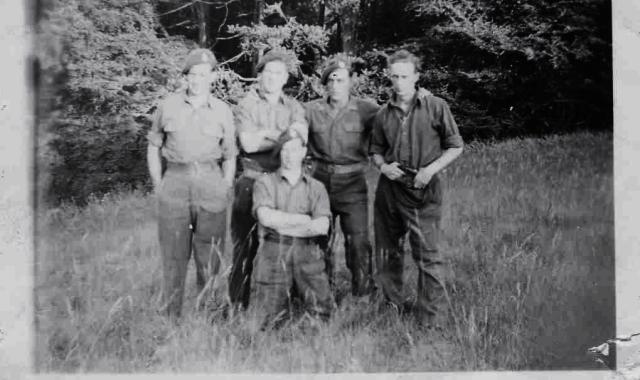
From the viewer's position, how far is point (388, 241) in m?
3.10

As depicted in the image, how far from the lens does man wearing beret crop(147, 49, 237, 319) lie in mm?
2994

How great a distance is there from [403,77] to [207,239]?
4.62 feet

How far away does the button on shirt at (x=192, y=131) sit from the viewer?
299 cm

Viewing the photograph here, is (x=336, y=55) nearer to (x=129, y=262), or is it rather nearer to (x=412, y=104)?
(x=412, y=104)

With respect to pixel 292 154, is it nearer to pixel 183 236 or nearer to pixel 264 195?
pixel 264 195

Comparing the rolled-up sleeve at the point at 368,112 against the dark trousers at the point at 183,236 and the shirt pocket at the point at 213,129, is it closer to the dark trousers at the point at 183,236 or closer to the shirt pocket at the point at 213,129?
the shirt pocket at the point at 213,129

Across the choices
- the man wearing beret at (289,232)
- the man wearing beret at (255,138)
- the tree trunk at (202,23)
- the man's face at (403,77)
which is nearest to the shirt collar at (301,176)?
the man wearing beret at (289,232)

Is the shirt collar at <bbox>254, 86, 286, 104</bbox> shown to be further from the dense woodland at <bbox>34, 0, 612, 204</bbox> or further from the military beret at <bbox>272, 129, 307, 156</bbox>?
the military beret at <bbox>272, 129, 307, 156</bbox>

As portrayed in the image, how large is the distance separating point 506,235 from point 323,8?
1.69 m

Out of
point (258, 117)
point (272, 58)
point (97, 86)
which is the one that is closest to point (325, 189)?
point (258, 117)

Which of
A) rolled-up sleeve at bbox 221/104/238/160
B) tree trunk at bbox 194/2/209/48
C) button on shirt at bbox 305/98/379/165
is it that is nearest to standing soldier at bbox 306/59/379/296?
button on shirt at bbox 305/98/379/165

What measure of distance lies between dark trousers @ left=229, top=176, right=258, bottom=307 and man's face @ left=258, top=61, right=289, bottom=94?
520 millimetres

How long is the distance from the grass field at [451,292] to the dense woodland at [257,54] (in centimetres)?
21

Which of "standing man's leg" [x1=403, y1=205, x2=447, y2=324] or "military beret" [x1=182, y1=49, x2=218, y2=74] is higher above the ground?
"military beret" [x1=182, y1=49, x2=218, y2=74]
